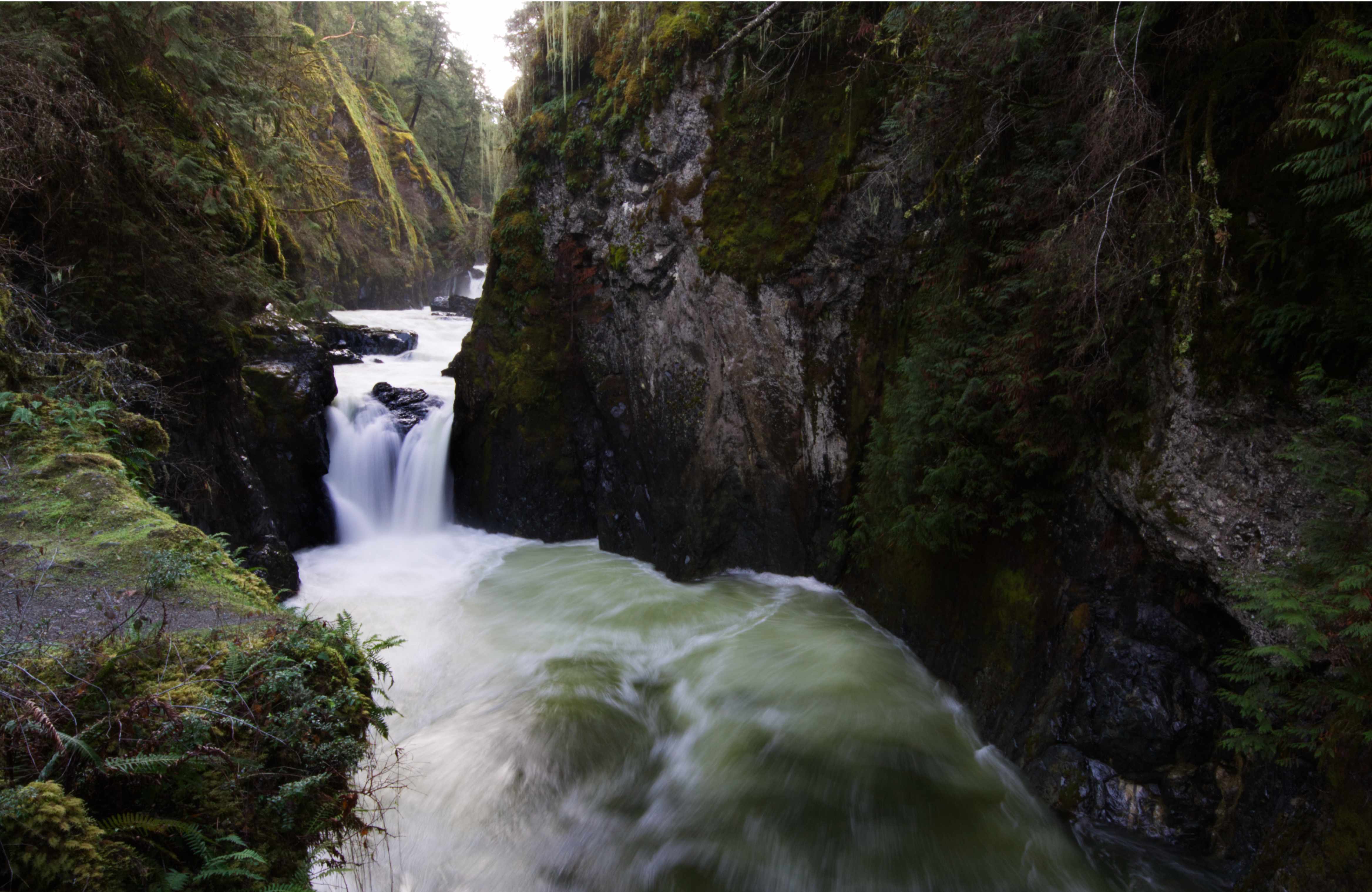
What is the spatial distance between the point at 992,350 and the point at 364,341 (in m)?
16.6

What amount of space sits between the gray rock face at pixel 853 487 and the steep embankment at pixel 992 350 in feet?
0.09

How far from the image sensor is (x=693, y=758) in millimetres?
5113

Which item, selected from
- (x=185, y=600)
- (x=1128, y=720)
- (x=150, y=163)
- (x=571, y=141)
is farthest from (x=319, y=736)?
(x=571, y=141)

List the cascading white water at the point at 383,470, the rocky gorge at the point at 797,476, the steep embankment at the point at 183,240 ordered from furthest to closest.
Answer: the cascading white water at the point at 383,470 → the steep embankment at the point at 183,240 → the rocky gorge at the point at 797,476

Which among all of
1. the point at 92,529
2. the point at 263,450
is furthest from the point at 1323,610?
the point at 263,450

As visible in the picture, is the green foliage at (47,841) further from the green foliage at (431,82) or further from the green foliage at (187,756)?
the green foliage at (431,82)

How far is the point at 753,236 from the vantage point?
787 centimetres

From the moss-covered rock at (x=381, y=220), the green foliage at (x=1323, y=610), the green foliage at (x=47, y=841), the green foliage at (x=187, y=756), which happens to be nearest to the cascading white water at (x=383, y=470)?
the moss-covered rock at (x=381, y=220)

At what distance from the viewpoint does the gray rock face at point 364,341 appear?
15.8 m

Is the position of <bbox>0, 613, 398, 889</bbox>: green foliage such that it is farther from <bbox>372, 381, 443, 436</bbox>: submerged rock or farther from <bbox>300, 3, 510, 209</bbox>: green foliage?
<bbox>300, 3, 510, 209</bbox>: green foliage

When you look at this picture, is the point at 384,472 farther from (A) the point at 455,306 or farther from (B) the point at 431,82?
(B) the point at 431,82

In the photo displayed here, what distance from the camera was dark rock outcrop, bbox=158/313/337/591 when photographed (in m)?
7.09

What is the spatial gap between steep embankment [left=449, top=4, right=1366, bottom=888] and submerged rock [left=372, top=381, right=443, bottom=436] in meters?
4.89

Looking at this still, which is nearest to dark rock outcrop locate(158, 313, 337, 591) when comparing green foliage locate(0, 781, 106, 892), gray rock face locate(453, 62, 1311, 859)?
gray rock face locate(453, 62, 1311, 859)
